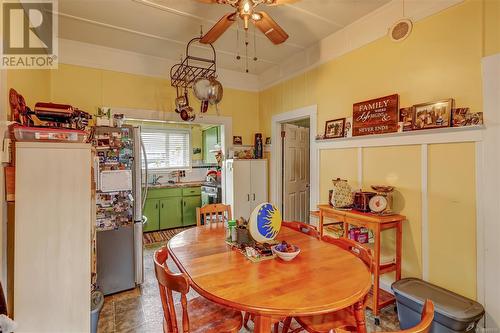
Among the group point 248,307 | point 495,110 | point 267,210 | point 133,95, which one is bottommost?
point 248,307

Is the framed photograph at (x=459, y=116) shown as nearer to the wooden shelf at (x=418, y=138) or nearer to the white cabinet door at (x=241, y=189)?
the wooden shelf at (x=418, y=138)

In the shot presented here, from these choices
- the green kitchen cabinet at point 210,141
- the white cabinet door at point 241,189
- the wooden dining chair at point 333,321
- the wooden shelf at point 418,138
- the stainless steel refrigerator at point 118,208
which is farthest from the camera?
the green kitchen cabinet at point 210,141

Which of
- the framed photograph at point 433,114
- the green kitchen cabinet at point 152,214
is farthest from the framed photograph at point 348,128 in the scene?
the green kitchen cabinet at point 152,214

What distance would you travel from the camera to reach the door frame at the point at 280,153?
3.37 m

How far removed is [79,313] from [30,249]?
509mm

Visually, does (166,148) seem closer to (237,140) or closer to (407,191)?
(237,140)

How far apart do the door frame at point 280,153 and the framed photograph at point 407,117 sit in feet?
3.68

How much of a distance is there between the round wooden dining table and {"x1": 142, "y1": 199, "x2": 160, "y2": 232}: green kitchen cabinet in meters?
3.27

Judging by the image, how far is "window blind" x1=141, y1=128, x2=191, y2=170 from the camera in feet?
17.8

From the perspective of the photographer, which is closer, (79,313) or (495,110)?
(79,313)

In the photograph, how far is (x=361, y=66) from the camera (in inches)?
108

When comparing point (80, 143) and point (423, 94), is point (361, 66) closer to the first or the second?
point (423, 94)

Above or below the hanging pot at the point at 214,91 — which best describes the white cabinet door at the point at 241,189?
below

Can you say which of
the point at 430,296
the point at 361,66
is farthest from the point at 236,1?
the point at 430,296
